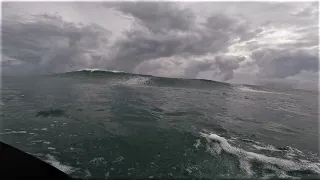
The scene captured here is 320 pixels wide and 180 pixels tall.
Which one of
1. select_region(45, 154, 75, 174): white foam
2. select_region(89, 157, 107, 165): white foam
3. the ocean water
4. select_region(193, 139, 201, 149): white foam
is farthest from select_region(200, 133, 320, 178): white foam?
select_region(45, 154, 75, 174): white foam

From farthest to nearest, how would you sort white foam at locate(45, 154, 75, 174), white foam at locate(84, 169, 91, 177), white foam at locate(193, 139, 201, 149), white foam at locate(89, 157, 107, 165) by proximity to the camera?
white foam at locate(193, 139, 201, 149) < white foam at locate(89, 157, 107, 165) < white foam at locate(45, 154, 75, 174) < white foam at locate(84, 169, 91, 177)

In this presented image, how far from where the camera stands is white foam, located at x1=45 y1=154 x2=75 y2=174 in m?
7.07

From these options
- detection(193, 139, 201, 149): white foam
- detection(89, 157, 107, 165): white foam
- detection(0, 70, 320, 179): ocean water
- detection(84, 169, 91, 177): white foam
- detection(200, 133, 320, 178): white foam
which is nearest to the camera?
detection(84, 169, 91, 177): white foam

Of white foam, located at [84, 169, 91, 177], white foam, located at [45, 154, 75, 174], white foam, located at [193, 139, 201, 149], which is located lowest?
white foam, located at [84, 169, 91, 177]

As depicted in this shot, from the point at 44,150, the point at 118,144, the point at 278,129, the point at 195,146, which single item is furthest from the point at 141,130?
the point at 278,129

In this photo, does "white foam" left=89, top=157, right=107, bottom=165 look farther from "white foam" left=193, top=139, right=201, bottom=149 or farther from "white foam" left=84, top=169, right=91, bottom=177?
"white foam" left=193, top=139, right=201, bottom=149

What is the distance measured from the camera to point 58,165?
7.35 metres

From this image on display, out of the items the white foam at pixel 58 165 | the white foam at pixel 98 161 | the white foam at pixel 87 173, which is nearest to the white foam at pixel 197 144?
the white foam at pixel 98 161

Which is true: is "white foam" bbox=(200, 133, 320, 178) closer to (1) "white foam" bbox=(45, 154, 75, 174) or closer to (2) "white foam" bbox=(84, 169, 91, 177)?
(2) "white foam" bbox=(84, 169, 91, 177)

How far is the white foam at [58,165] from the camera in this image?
707 centimetres

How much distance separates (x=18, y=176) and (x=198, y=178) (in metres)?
4.98

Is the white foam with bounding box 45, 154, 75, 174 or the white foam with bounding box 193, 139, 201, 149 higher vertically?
the white foam with bounding box 193, 139, 201, 149

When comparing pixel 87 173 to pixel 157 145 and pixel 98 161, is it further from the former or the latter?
pixel 157 145

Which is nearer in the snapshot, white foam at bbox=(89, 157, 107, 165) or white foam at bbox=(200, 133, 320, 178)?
white foam at bbox=(89, 157, 107, 165)
